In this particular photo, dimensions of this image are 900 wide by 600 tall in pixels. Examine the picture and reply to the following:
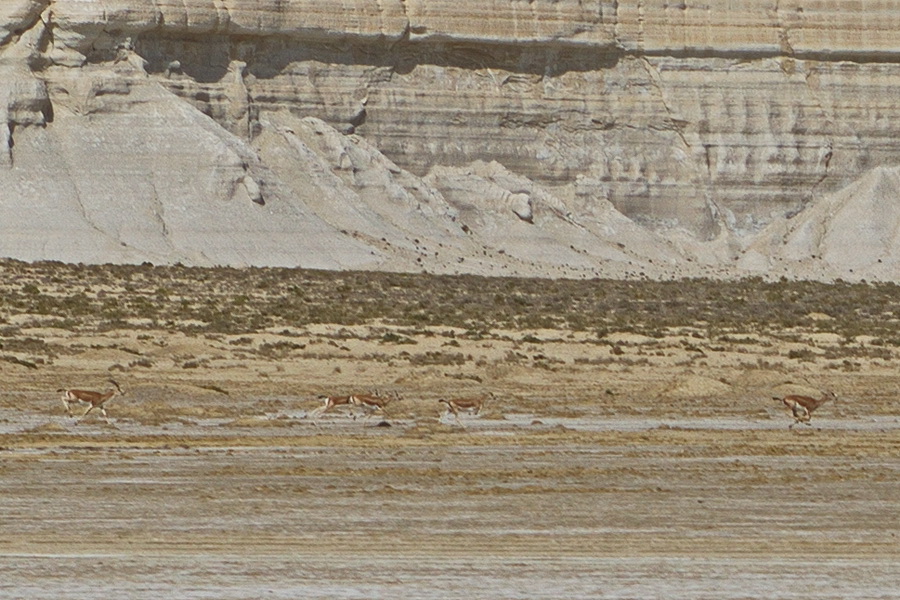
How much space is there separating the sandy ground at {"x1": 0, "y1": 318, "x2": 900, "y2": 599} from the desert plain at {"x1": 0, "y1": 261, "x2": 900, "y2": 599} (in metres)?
0.04

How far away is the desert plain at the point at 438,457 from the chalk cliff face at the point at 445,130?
44.8ft

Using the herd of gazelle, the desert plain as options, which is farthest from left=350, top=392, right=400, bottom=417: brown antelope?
the desert plain

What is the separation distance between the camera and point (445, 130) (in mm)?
59031

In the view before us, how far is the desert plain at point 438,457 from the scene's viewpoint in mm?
11234

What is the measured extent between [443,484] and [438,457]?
1931 millimetres

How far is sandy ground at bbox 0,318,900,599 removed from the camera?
1104 cm

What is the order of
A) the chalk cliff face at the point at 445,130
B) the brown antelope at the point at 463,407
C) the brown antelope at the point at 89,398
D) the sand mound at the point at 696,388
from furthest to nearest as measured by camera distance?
the chalk cliff face at the point at 445,130 → the sand mound at the point at 696,388 → the brown antelope at the point at 463,407 → the brown antelope at the point at 89,398

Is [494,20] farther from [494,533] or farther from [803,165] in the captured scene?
[494,533]

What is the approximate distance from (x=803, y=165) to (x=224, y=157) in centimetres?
→ 1943

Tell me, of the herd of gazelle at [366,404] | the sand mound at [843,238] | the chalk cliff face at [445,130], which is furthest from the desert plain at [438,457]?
the sand mound at [843,238]

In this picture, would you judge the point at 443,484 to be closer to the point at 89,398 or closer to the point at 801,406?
the point at 89,398

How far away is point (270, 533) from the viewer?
12.6m

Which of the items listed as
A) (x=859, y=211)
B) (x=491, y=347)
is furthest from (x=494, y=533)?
(x=859, y=211)

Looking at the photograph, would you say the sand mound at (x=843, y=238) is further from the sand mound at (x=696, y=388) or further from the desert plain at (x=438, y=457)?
the sand mound at (x=696, y=388)
